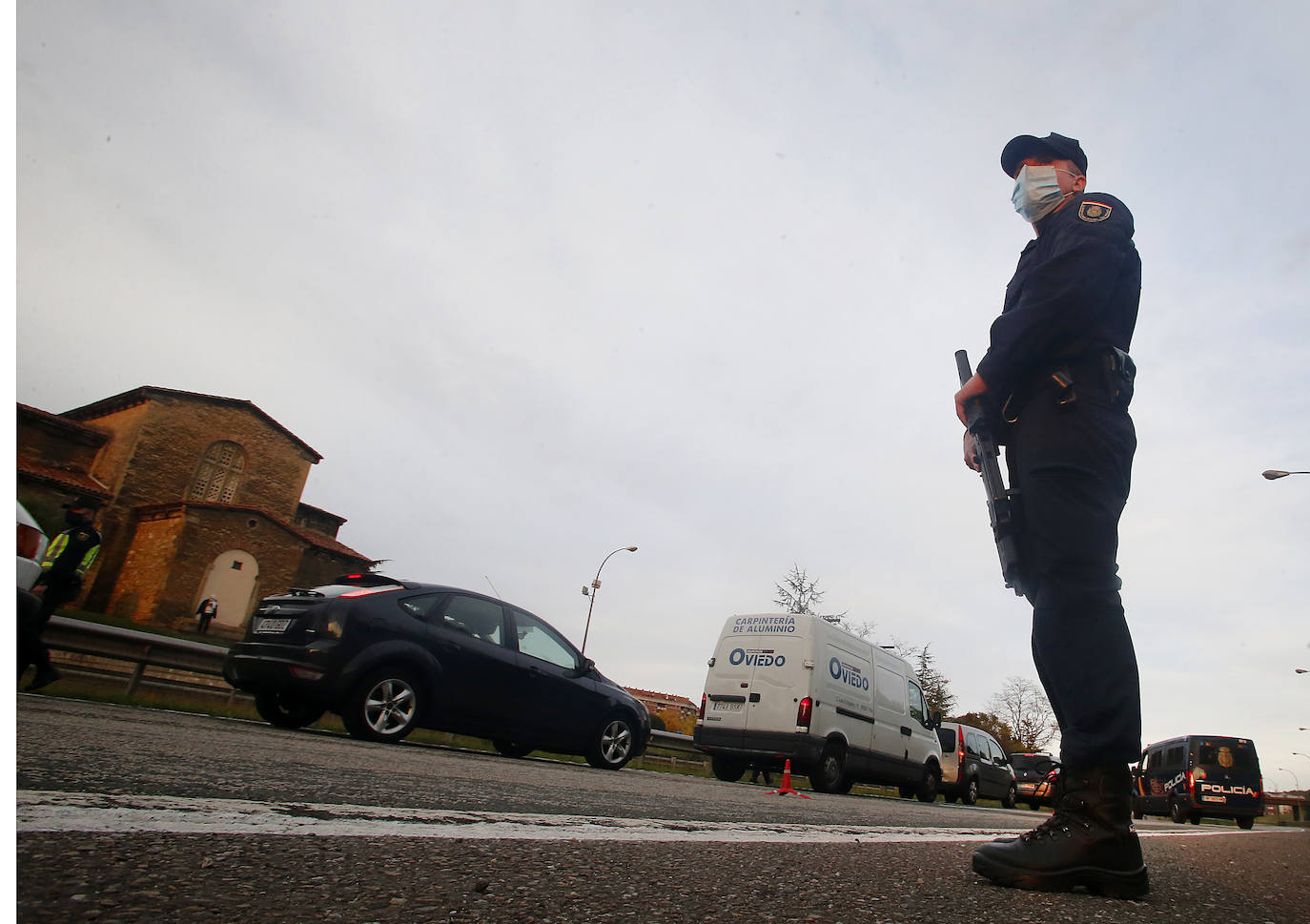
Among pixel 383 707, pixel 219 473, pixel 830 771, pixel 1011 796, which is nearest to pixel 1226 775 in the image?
pixel 1011 796

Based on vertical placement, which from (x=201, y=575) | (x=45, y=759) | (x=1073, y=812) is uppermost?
(x=201, y=575)

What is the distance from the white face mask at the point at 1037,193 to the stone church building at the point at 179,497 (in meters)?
32.9

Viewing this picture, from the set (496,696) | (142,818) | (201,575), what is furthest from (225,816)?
(201,575)

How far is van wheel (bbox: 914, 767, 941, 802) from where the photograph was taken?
47.6 feet

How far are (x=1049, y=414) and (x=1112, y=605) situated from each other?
1.98ft

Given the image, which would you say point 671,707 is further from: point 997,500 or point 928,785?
point 997,500

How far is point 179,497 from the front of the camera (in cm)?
3403

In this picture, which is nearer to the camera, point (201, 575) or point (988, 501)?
point (988, 501)

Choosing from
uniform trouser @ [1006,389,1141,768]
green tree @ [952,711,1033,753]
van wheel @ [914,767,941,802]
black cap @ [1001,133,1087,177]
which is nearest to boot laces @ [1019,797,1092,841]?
uniform trouser @ [1006,389,1141,768]

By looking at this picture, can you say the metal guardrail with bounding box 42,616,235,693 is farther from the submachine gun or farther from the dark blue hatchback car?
the submachine gun

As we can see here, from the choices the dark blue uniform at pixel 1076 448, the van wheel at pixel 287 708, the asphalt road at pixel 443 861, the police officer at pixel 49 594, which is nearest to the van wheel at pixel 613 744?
the van wheel at pixel 287 708

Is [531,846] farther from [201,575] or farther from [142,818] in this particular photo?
[201,575]

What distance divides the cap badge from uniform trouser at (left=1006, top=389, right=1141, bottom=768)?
635 mm

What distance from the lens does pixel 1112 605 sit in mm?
2266
